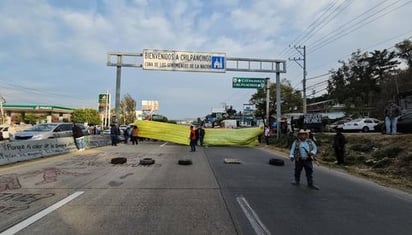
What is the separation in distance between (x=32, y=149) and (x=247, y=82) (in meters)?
32.7

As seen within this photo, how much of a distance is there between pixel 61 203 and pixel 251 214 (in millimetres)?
3934

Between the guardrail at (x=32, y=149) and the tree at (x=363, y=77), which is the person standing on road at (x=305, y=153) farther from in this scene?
the tree at (x=363, y=77)

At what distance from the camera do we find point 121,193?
34.7ft

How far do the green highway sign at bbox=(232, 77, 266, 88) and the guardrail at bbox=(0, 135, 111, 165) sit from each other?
2644cm

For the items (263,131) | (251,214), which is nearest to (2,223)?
(251,214)

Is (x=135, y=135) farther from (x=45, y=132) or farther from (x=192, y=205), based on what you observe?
(x=192, y=205)

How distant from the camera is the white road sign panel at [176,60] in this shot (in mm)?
36250

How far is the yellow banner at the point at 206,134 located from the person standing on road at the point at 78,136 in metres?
12.1

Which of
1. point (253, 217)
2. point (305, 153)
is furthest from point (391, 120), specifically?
point (253, 217)

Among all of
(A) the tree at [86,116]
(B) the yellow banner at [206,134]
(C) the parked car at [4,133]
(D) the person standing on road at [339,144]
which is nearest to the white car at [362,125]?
(B) the yellow banner at [206,134]

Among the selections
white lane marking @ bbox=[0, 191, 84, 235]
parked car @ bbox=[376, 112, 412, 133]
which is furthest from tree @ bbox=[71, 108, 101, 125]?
white lane marking @ bbox=[0, 191, 84, 235]

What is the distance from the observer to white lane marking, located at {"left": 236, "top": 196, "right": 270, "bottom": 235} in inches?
270

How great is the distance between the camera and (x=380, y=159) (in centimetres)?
1934

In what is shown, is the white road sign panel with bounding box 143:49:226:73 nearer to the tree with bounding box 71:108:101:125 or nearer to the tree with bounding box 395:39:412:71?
the tree with bounding box 395:39:412:71
